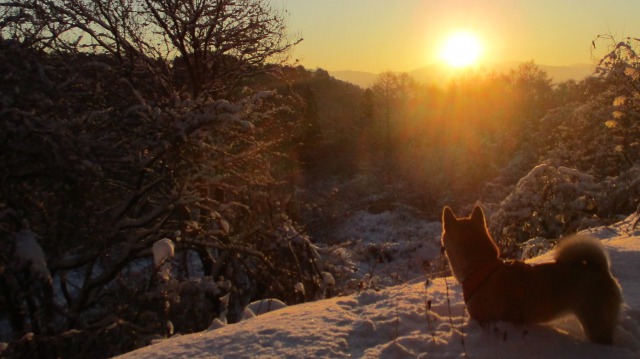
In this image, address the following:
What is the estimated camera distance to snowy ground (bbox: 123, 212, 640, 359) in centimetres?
307

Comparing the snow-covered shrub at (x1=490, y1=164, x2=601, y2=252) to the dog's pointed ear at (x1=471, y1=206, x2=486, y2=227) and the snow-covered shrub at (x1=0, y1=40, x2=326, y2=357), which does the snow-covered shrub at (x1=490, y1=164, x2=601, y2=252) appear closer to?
the snow-covered shrub at (x1=0, y1=40, x2=326, y2=357)

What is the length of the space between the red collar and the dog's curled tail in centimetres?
44

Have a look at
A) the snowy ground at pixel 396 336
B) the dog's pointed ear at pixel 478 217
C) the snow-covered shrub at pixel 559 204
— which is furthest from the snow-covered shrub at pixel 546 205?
the dog's pointed ear at pixel 478 217

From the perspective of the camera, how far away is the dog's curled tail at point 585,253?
319 cm

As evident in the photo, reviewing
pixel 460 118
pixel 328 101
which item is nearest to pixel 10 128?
pixel 460 118

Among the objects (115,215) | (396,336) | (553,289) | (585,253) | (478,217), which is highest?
(115,215)

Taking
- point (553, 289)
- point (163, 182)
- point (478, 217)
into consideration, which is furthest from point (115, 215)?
point (553, 289)

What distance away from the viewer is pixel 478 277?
3.45m

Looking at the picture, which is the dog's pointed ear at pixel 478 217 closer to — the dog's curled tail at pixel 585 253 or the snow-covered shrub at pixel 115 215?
the dog's curled tail at pixel 585 253

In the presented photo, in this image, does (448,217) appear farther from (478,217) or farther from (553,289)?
(553,289)

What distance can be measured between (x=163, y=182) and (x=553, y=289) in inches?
219

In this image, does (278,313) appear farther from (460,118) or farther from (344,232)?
(460,118)

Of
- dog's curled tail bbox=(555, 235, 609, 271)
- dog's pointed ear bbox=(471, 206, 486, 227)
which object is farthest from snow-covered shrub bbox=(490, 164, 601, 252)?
dog's curled tail bbox=(555, 235, 609, 271)

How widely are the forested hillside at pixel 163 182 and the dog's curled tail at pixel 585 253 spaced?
3.20 m
